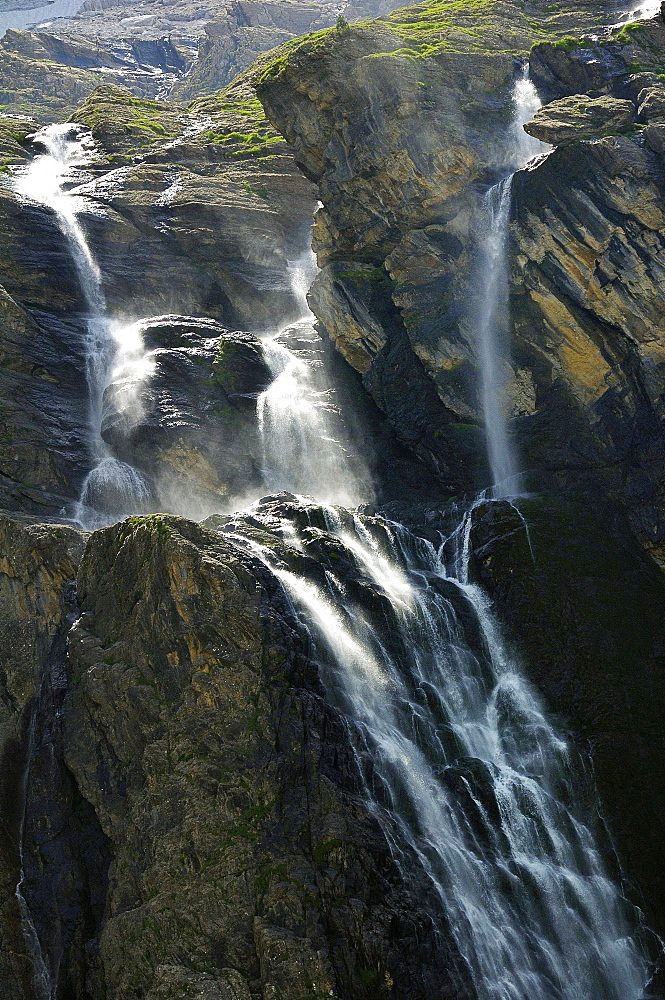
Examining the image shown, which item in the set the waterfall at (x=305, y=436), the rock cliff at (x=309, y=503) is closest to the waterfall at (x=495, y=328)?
the rock cliff at (x=309, y=503)

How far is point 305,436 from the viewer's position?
37.8 m

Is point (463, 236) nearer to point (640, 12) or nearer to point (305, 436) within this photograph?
point (305, 436)

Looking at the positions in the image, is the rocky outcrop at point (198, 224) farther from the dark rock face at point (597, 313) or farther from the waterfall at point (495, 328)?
the dark rock face at point (597, 313)

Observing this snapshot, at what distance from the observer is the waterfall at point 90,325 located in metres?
34.2

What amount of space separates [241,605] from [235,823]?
17.4 ft

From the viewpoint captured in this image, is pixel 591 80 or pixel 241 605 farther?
pixel 591 80

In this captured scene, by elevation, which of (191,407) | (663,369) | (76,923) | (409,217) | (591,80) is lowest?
(76,923)

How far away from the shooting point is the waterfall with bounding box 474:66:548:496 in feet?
116

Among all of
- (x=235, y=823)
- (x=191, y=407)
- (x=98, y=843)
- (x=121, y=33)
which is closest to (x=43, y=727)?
(x=98, y=843)

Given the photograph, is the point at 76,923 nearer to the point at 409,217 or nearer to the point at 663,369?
the point at 663,369

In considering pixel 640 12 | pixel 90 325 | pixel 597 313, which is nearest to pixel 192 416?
pixel 90 325

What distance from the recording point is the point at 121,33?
17050cm

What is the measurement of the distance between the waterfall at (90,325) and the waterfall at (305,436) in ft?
20.4

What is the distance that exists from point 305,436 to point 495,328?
9617 millimetres
